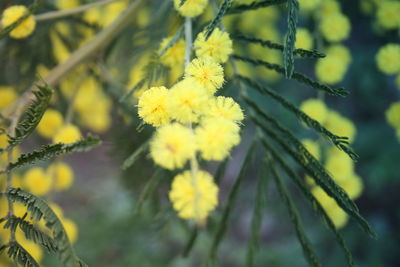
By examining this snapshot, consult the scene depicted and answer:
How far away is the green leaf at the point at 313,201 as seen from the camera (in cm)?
92

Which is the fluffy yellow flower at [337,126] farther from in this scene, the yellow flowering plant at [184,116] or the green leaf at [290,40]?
the green leaf at [290,40]

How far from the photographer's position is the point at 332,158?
1.22 metres

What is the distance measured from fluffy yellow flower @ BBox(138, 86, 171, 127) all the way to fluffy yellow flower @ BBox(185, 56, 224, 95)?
0.20 feet

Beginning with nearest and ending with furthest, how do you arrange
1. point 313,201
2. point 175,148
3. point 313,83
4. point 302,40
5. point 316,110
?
point 175,148 < point 313,83 < point 313,201 < point 316,110 < point 302,40

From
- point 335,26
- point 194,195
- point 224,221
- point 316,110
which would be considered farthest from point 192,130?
point 335,26

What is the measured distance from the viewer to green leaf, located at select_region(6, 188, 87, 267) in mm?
772

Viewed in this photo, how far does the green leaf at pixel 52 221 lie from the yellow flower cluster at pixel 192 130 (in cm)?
22

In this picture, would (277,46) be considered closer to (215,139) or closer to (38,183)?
(215,139)

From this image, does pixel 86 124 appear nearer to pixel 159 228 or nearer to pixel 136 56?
pixel 136 56

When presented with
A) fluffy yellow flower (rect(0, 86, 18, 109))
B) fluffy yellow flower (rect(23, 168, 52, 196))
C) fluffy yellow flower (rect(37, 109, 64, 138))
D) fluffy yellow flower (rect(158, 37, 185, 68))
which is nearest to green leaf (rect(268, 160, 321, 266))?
fluffy yellow flower (rect(158, 37, 185, 68))

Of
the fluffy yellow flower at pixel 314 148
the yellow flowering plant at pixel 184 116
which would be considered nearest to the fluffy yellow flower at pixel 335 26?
the yellow flowering plant at pixel 184 116

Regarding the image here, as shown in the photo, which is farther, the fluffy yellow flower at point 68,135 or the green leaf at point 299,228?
the fluffy yellow flower at point 68,135

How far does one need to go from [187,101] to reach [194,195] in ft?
0.51

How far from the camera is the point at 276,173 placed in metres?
1.08
